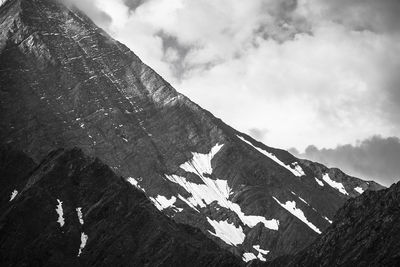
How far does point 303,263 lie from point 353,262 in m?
24.7

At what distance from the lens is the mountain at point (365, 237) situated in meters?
170

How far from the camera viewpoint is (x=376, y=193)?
199 meters

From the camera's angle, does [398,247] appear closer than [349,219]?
Yes

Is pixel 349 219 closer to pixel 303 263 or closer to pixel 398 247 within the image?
pixel 303 263

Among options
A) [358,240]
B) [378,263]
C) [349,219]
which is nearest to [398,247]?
[378,263]

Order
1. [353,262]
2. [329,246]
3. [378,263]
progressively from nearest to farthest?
[378,263], [353,262], [329,246]

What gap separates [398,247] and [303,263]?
125 feet

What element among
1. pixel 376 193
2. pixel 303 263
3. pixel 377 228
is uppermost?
pixel 376 193

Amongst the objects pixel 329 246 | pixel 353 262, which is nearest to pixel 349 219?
pixel 329 246

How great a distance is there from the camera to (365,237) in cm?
18112

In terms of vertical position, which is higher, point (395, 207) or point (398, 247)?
point (395, 207)

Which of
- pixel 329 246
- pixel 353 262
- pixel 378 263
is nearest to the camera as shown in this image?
pixel 378 263

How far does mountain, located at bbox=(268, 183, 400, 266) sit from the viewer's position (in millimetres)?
169587

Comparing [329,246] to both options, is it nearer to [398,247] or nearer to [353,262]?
[353,262]
